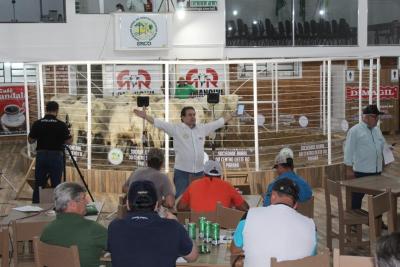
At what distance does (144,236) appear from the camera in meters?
4.50

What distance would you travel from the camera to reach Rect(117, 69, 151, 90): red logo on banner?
17062 millimetres

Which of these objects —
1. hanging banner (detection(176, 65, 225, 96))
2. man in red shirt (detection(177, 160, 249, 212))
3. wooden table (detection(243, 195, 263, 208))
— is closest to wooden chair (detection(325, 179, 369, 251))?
wooden table (detection(243, 195, 263, 208))

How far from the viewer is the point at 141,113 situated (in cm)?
923

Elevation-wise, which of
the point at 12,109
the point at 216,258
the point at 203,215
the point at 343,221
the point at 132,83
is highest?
the point at 132,83

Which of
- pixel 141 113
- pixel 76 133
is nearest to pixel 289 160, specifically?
pixel 141 113

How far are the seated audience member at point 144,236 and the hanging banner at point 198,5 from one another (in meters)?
15.0

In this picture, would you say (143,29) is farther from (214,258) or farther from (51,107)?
(214,258)

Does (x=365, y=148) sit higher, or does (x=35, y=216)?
(x=365, y=148)

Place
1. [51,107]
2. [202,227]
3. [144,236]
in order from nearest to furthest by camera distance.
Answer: [144,236]
[202,227]
[51,107]

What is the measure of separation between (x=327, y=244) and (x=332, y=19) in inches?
523

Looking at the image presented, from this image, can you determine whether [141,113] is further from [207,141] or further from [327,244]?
[207,141]

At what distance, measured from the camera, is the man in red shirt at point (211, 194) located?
700cm

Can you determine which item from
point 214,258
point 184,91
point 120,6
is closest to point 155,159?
point 214,258

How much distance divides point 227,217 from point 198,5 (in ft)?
44.7
